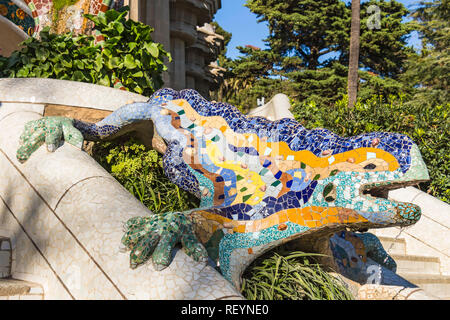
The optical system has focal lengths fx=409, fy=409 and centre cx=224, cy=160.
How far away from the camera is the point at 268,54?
78.9 feet

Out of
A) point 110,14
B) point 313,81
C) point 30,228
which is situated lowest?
point 30,228

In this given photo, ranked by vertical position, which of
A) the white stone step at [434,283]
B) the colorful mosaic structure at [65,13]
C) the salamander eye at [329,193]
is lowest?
the white stone step at [434,283]

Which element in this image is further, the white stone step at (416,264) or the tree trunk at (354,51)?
the tree trunk at (354,51)

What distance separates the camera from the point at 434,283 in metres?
4.47

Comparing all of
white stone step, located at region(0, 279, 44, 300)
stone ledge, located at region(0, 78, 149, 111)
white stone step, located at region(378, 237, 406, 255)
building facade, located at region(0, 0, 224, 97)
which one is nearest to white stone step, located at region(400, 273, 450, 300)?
white stone step, located at region(378, 237, 406, 255)

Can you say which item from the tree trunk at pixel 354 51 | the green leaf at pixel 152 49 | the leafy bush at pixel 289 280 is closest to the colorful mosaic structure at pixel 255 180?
the leafy bush at pixel 289 280

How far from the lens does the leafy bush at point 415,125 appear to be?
624 cm

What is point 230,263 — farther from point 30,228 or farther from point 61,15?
point 61,15

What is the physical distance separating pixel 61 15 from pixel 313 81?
17401 millimetres

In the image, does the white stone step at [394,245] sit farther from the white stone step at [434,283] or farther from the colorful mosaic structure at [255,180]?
the colorful mosaic structure at [255,180]

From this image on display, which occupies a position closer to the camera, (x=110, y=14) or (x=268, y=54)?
(x=110, y=14)

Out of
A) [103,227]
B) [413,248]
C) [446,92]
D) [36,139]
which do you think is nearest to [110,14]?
[36,139]

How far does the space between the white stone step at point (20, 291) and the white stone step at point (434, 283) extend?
354cm

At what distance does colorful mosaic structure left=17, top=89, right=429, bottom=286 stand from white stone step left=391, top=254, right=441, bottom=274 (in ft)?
8.05
